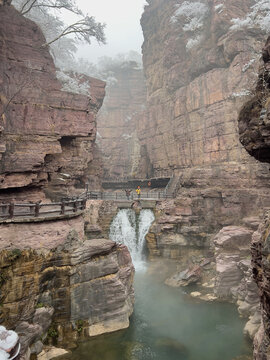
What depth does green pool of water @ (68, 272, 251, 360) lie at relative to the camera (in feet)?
40.2

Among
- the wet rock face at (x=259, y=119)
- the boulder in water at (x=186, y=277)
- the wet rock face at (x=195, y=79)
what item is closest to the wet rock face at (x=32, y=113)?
the boulder in water at (x=186, y=277)

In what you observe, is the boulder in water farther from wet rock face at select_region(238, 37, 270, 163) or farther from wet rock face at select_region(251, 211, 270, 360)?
wet rock face at select_region(238, 37, 270, 163)

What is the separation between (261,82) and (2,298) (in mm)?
13160

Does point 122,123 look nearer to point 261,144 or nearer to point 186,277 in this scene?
point 186,277

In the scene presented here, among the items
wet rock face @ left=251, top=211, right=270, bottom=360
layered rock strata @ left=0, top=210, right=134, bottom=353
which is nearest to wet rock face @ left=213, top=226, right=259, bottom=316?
layered rock strata @ left=0, top=210, right=134, bottom=353

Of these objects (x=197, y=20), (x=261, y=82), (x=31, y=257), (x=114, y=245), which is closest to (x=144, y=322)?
(x=114, y=245)

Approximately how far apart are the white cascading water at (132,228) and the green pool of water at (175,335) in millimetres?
8452

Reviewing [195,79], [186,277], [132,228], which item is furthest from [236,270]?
[195,79]

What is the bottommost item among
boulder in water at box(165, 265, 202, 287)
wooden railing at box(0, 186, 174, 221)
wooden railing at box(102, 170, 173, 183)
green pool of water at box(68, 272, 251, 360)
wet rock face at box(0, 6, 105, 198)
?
green pool of water at box(68, 272, 251, 360)

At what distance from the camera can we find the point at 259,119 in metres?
7.01

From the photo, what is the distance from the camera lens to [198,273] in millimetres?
20984

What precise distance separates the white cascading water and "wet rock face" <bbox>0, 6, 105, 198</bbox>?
27.2 feet

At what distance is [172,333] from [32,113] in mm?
16680

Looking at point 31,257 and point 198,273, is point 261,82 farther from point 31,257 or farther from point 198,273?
point 198,273
